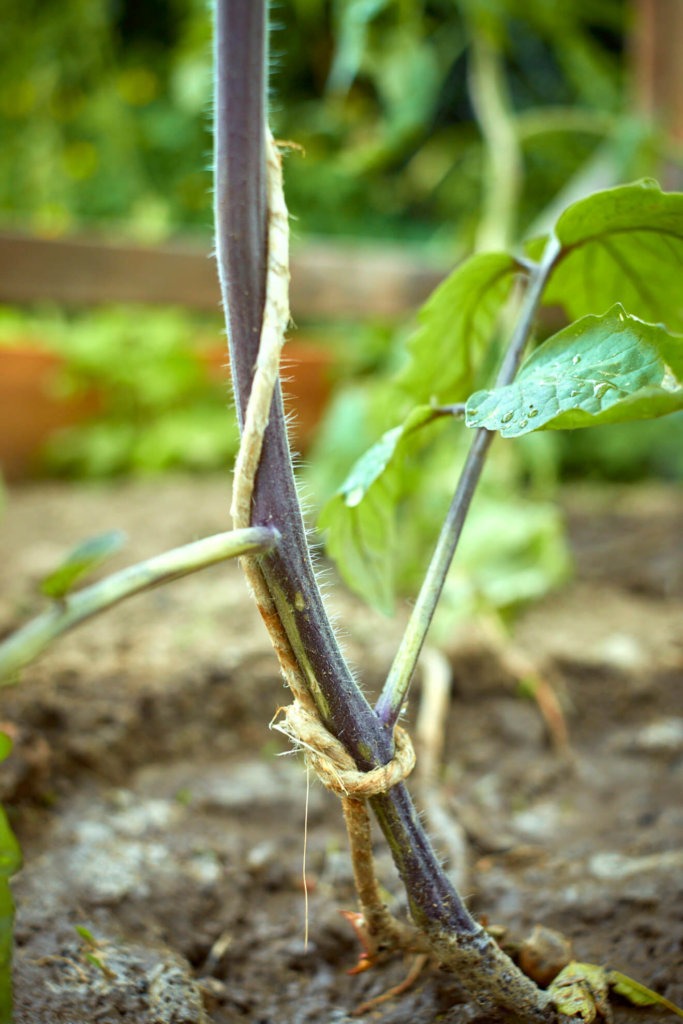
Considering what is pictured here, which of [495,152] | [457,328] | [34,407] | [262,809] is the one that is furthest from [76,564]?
[34,407]

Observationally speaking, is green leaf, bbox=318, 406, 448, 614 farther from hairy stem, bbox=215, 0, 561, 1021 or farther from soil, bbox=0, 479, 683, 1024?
soil, bbox=0, 479, 683, 1024

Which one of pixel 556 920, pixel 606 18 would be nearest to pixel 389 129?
pixel 606 18

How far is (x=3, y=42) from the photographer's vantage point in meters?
3.18

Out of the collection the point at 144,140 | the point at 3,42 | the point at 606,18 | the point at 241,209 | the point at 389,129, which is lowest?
the point at 241,209

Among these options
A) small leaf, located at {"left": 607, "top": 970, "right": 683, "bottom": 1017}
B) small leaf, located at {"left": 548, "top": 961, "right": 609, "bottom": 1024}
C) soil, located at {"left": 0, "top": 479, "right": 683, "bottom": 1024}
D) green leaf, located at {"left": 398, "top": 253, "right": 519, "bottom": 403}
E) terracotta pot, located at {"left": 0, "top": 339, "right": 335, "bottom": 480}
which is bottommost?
small leaf, located at {"left": 607, "top": 970, "right": 683, "bottom": 1017}

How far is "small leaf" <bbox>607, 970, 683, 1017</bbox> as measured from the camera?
21.2 inches

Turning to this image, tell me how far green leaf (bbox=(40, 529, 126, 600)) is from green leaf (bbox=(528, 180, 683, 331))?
38 centimetres

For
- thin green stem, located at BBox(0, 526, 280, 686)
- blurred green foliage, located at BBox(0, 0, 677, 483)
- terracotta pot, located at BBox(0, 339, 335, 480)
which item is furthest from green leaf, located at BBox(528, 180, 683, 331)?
terracotta pot, located at BBox(0, 339, 335, 480)

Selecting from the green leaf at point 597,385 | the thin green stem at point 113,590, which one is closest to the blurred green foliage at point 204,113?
the green leaf at point 597,385

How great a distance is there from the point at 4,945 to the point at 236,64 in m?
0.46

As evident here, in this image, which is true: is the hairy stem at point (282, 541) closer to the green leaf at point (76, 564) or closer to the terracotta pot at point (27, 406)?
the green leaf at point (76, 564)

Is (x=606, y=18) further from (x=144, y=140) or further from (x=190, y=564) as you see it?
(x=190, y=564)

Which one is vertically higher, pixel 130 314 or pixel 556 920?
pixel 130 314

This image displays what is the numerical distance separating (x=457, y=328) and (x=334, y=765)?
0.37m
